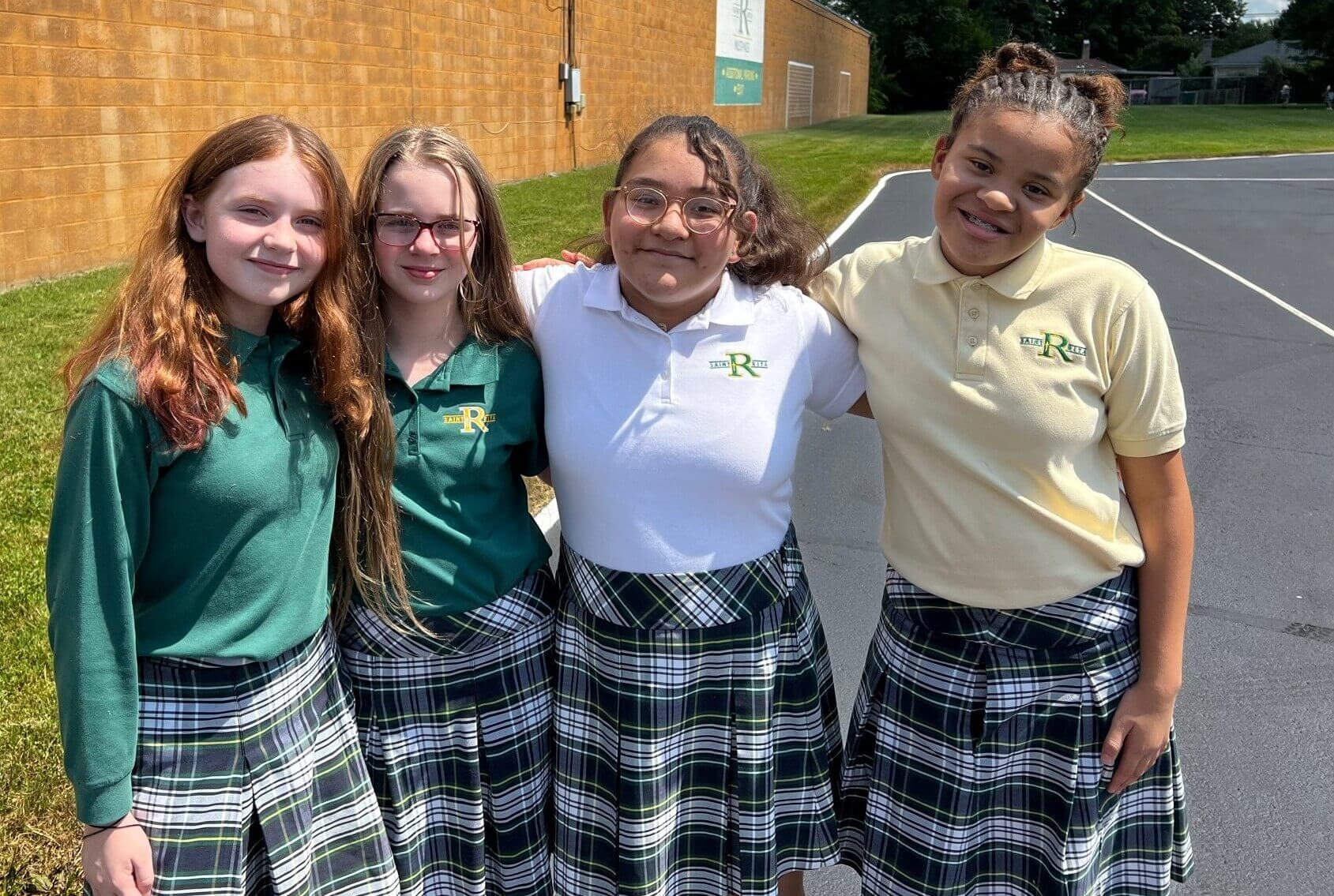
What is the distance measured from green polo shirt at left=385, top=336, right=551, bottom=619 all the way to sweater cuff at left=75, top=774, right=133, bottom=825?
1.95ft

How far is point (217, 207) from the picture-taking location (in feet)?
6.21

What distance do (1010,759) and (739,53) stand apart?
34.0 metres

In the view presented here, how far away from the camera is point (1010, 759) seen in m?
2.22

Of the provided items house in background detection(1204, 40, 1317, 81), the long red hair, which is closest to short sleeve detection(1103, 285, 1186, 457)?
the long red hair

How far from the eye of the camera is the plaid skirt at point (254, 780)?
6.11ft

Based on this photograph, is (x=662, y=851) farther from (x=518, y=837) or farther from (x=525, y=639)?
(x=525, y=639)

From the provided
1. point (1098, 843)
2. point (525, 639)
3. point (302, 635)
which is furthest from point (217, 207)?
point (1098, 843)

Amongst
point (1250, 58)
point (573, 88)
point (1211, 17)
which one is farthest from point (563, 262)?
point (1211, 17)

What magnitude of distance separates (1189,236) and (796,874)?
568 inches

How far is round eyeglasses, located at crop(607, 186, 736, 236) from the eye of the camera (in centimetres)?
215

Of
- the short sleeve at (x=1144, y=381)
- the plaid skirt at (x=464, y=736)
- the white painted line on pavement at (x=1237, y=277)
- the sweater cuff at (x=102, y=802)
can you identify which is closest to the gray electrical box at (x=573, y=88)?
the white painted line on pavement at (x=1237, y=277)

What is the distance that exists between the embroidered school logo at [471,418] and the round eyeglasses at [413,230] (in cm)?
31

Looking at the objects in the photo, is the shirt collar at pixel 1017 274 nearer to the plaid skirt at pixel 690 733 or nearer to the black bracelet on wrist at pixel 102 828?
the plaid skirt at pixel 690 733

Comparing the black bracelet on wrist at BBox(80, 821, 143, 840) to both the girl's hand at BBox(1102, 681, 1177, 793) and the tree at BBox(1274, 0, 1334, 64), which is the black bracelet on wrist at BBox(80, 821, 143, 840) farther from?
the tree at BBox(1274, 0, 1334, 64)
